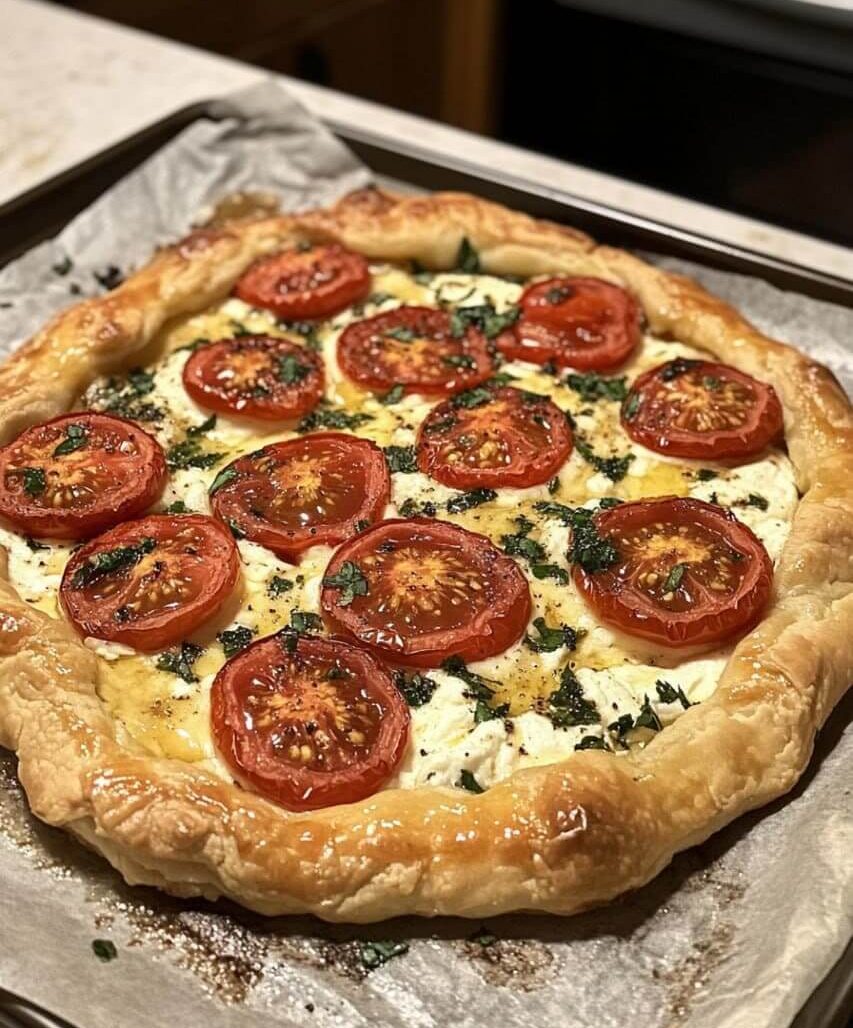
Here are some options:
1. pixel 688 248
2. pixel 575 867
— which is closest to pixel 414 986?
pixel 575 867

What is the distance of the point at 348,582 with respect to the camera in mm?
3051

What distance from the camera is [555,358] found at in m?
3.95

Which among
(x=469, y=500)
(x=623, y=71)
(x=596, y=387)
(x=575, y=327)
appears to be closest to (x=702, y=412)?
(x=596, y=387)

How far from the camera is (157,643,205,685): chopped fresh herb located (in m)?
2.96

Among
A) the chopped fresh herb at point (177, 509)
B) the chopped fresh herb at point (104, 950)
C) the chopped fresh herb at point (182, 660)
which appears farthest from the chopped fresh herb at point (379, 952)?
the chopped fresh herb at point (177, 509)

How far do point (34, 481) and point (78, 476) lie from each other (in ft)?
0.38

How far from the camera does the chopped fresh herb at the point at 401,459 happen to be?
353 centimetres

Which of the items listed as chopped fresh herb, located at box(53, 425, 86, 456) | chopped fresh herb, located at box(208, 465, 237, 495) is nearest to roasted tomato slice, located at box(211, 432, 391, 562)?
chopped fresh herb, located at box(208, 465, 237, 495)

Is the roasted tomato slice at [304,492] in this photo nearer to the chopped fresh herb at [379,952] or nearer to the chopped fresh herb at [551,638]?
the chopped fresh herb at [551,638]

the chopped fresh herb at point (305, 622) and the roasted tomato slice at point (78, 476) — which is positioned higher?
the roasted tomato slice at point (78, 476)

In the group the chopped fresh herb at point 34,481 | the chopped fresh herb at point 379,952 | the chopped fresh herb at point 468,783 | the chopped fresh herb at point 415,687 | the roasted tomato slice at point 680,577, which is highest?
the roasted tomato slice at point 680,577

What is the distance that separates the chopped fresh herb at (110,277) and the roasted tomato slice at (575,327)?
4.88 feet

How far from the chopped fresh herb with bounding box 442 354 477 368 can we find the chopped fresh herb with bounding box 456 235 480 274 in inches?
23.0

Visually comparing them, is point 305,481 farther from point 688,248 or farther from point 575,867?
point 688,248
